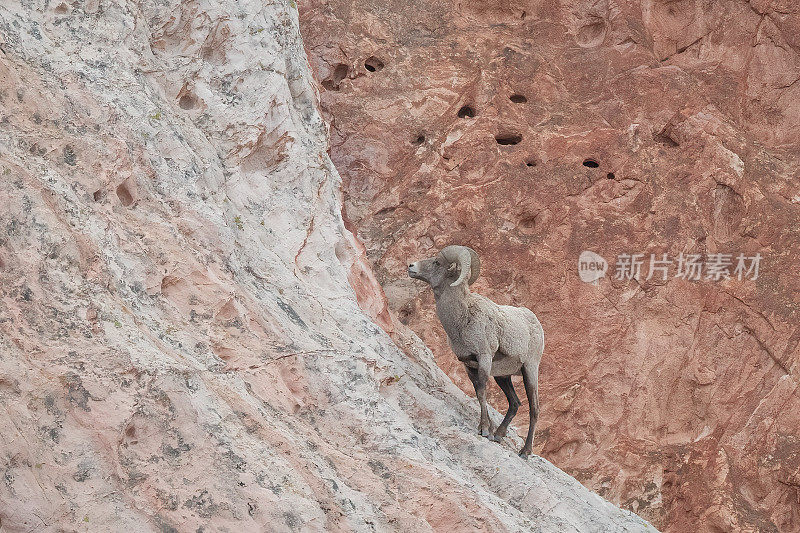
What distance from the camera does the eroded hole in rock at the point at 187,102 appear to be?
27.8ft

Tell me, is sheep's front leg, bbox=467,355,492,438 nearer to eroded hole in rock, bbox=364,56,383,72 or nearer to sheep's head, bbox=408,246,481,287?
sheep's head, bbox=408,246,481,287

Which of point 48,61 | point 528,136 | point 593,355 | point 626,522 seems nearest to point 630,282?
point 593,355

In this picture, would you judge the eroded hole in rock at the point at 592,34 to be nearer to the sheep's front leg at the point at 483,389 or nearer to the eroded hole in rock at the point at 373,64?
the eroded hole in rock at the point at 373,64

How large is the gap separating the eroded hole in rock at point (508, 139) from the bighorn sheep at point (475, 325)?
6.24 metres

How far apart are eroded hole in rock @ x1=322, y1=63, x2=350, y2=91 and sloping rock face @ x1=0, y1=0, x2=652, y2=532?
15.3 feet

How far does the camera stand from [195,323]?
6.62m

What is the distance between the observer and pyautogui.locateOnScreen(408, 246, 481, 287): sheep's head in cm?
804

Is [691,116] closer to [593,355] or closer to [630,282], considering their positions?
[630,282]

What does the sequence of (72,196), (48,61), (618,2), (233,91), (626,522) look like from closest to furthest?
(72,196), (48,61), (626,522), (233,91), (618,2)

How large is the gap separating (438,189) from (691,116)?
4290 mm

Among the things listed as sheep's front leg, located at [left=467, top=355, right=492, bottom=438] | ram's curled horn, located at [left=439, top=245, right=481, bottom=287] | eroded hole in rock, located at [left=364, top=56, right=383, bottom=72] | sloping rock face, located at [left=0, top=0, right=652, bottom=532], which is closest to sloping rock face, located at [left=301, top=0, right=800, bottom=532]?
eroded hole in rock, located at [left=364, top=56, right=383, bottom=72]

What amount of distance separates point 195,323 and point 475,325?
2.59m

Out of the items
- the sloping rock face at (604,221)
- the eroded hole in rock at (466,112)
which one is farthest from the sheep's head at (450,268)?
the eroded hole in rock at (466,112)

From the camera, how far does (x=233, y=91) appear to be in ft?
28.8
